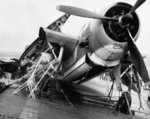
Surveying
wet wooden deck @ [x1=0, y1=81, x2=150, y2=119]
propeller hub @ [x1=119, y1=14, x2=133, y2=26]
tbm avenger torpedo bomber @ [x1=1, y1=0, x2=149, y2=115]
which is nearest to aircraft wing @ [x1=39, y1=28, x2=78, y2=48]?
tbm avenger torpedo bomber @ [x1=1, y1=0, x2=149, y2=115]

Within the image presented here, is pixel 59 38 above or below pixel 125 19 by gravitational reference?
below

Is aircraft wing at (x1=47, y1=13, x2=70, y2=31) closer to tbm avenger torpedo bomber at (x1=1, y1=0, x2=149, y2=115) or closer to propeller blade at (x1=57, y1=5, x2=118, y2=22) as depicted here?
tbm avenger torpedo bomber at (x1=1, y1=0, x2=149, y2=115)

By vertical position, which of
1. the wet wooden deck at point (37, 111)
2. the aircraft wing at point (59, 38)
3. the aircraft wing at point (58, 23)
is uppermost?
the aircraft wing at point (58, 23)

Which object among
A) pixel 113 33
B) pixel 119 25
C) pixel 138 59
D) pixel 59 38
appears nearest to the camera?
pixel 119 25

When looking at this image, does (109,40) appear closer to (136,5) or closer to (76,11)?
(136,5)

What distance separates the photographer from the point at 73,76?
37.3ft

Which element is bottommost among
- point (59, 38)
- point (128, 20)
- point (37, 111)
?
point (37, 111)

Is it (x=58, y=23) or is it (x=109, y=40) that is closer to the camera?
(x=109, y=40)

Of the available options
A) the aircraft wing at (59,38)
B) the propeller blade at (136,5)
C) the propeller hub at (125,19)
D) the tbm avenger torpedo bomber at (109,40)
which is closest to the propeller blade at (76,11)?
the tbm avenger torpedo bomber at (109,40)

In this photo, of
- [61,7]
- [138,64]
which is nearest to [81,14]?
[61,7]

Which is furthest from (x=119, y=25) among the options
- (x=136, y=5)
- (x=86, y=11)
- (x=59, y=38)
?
(x=59, y=38)

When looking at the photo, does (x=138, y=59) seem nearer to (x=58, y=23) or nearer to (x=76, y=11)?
(x=76, y=11)

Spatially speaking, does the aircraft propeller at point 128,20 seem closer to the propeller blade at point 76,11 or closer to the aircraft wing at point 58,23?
the propeller blade at point 76,11

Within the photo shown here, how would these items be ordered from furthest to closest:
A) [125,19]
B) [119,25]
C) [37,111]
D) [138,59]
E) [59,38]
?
[59,38] → [138,59] → [119,25] → [125,19] → [37,111]
